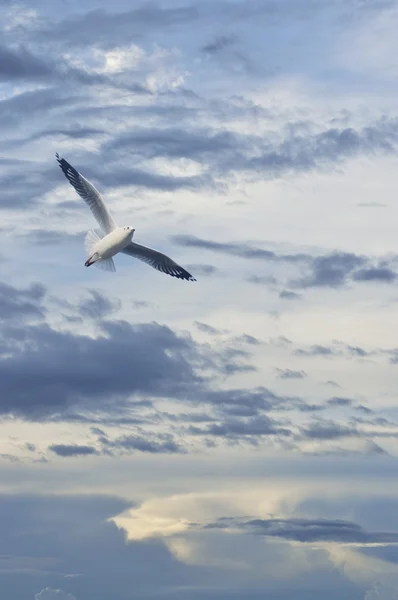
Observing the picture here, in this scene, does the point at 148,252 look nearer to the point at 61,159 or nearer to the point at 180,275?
the point at 180,275

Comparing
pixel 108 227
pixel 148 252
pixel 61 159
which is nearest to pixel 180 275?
pixel 148 252

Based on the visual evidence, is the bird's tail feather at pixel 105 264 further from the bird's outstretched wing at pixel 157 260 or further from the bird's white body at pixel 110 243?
the bird's outstretched wing at pixel 157 260

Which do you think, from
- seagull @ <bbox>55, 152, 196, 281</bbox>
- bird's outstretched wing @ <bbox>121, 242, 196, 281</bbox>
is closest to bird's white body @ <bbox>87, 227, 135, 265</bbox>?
seagull @ <bbox>55, 152, 196, 281</bbox>

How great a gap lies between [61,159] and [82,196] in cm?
467

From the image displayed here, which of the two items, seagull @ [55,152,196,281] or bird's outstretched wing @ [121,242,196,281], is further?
bird's outstretched wing @ [121,242,196,281]

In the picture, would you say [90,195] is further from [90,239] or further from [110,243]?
[110,243]

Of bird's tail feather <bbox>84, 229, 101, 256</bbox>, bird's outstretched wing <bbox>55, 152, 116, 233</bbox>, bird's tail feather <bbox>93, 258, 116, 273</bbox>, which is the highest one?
bird's outstretched wing <bbox>55, 152, 116, 233</bbox>

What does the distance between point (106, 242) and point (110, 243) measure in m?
0.45

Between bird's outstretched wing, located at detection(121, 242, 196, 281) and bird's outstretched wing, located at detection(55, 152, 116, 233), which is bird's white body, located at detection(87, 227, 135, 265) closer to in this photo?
bird's outstretched wing, located at detection(55, 152, 116, 233)

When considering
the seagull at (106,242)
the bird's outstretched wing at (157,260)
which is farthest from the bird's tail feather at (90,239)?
the bird's outstretched wing at (157,260)

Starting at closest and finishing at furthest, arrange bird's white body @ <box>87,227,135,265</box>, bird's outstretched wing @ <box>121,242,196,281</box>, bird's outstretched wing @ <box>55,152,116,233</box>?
1. bird's white body @ <box>87,227,135,265</box>
2. bird's outstretched wing @ <box>55,152,116,233</box>
3. bird's outstretched wing @ <box>121,242,196,281</box>

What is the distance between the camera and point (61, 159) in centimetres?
10362

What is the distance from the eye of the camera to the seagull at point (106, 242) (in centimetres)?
9669

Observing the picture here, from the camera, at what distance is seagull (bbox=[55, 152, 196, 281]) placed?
3807 inches
